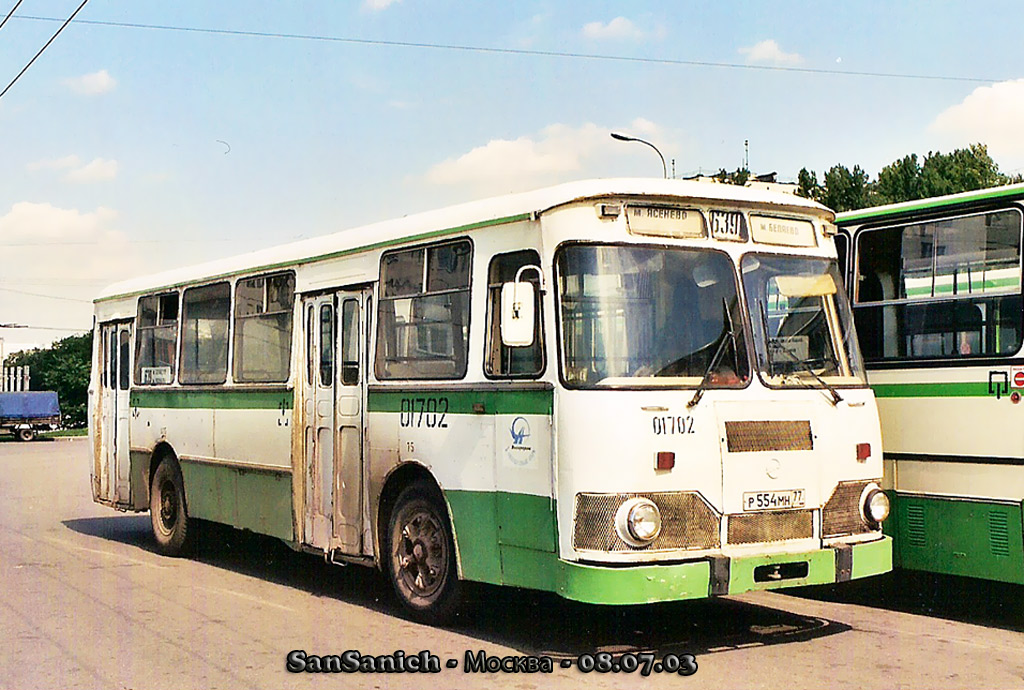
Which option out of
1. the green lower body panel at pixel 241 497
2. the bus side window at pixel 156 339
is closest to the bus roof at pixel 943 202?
the green lower body panel at pixel 241 497

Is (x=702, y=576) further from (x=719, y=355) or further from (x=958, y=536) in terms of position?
(x=958, y=536)

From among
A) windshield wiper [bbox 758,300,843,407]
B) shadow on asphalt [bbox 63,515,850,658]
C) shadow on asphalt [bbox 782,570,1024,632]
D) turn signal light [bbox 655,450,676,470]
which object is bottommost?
shadow on asphalt [bbox 782,570,1024,632]

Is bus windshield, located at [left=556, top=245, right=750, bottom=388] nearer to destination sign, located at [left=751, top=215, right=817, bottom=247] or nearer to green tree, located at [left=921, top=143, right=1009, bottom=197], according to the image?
destination sign, located at [left=751, top=215, right=817, bottom=247]

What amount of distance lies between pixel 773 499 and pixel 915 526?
1907 millimetres

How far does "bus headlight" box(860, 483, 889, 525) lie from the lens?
28.1ft

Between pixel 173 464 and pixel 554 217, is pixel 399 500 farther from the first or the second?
pixel 173 464

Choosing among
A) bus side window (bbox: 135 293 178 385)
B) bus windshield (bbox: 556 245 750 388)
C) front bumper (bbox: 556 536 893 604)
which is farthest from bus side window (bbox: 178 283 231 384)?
front bumper (bbox: 556 536 893 604)

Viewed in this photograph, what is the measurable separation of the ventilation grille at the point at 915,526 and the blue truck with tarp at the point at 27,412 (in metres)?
44.5

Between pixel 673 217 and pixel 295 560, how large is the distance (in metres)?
6.69

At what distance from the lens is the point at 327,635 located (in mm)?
8961

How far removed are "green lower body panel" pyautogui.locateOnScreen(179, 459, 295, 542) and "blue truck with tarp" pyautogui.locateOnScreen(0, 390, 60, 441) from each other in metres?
38.5

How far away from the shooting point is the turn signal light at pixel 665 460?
25.4ft

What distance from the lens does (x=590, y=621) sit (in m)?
9.31

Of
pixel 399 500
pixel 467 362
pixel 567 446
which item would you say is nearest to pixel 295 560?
pixel 399 500
